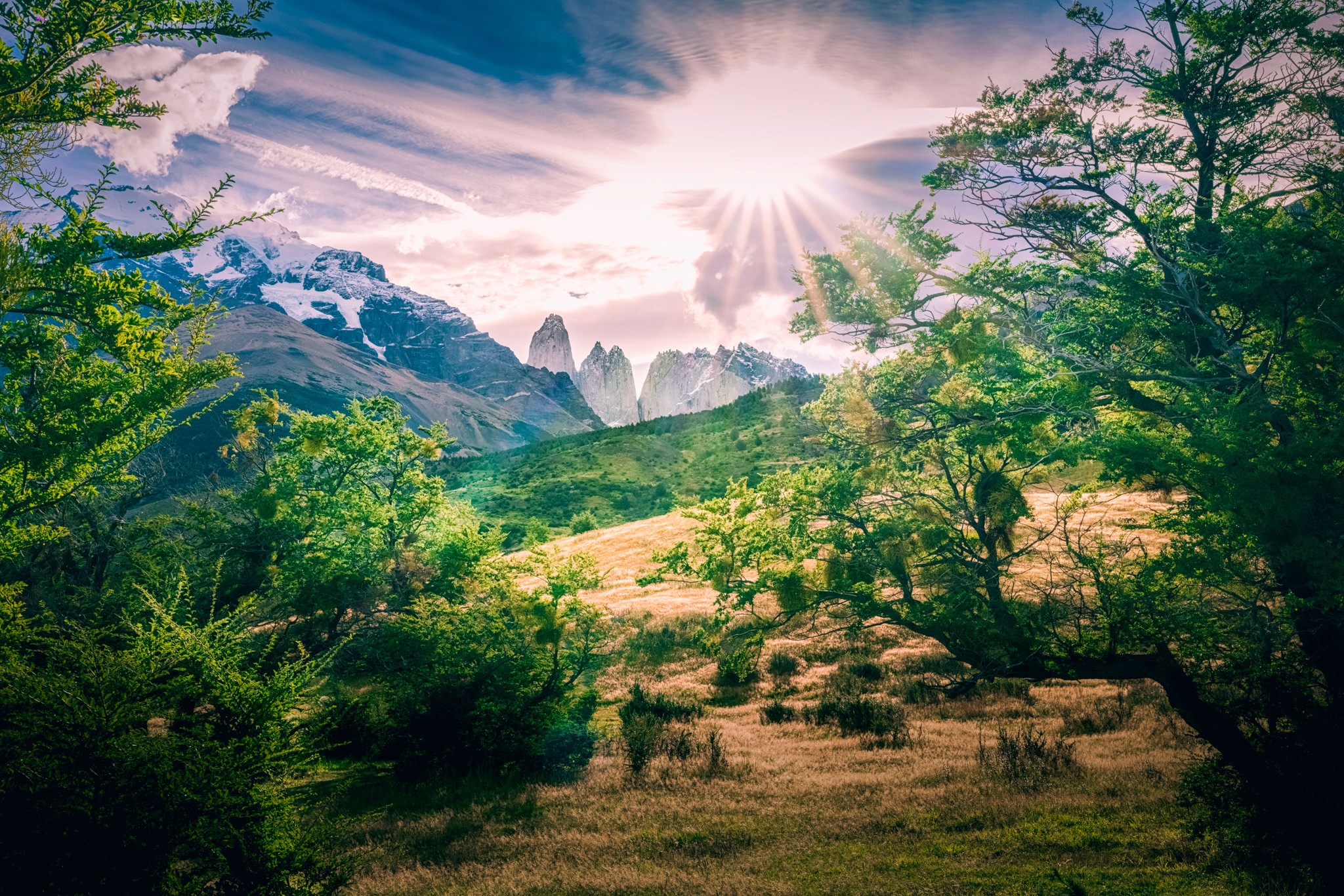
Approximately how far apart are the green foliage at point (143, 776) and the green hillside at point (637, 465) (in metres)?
49.6

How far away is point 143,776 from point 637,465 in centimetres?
7285

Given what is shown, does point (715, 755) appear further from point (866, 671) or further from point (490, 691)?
point (866, 671)

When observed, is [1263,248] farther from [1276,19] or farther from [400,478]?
[400,478]

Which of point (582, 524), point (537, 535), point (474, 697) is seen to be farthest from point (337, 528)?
point (582, 524)

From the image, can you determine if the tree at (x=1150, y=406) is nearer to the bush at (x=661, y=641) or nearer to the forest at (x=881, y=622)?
the forest at (x=881, y=622)

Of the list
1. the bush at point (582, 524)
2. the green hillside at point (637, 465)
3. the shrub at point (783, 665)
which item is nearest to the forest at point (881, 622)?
the shrub at point (783, 665)

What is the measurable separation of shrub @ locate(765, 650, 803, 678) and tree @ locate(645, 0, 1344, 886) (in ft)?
24.8

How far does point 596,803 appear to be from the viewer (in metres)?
11.2

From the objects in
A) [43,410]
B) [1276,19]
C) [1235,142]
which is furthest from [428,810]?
[1276,19]

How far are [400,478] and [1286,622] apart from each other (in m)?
27.3

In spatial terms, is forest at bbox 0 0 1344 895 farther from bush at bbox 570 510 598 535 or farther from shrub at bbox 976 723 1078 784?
bush at bbox 570 510 598 535

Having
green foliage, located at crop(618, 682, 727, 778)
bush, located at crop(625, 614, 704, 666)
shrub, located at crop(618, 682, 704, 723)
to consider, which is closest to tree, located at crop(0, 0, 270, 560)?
green foliage, located at crop(618, 682, 727, 778)

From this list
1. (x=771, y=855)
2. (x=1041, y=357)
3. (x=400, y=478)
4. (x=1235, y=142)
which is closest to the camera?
(x=771, y=855)

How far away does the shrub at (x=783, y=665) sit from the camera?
2076cm
